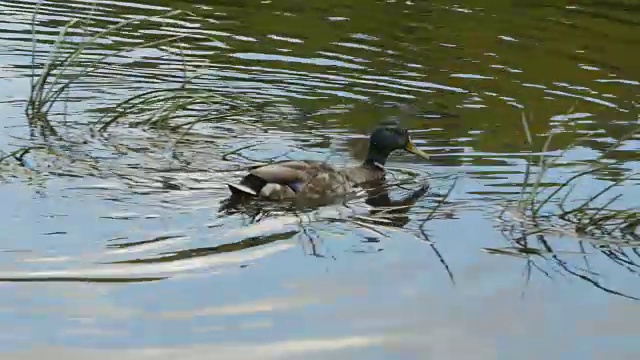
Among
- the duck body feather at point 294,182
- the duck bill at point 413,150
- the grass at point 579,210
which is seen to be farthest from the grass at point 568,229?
the duck bill at point 413,150

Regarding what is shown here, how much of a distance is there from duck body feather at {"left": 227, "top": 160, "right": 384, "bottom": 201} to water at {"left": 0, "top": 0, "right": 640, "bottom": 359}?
23cm

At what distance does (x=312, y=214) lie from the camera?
8.55m

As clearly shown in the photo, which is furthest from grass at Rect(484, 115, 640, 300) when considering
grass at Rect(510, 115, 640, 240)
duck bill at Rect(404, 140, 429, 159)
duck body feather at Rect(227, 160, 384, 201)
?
duck bill at Rect(404, 140, 429, 159)

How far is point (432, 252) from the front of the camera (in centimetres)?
762

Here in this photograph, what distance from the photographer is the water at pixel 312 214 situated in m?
6.38

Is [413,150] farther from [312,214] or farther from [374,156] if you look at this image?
[312,214]

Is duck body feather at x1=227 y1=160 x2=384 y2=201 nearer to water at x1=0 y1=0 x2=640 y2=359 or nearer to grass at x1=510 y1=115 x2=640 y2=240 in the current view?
water at x1=0 y1=0 x2=640 y2=359

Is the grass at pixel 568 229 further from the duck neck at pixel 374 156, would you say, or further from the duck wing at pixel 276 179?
the duck neck at pixel 374 156

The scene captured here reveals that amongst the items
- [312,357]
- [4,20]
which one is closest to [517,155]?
[312,357]

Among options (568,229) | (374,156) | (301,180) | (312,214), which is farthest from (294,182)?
(568,229)

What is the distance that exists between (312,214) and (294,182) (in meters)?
0.43

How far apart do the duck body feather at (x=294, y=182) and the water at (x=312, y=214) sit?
226mm

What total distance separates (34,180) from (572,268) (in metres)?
3.81

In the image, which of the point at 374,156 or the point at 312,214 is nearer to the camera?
the point at 312,214
